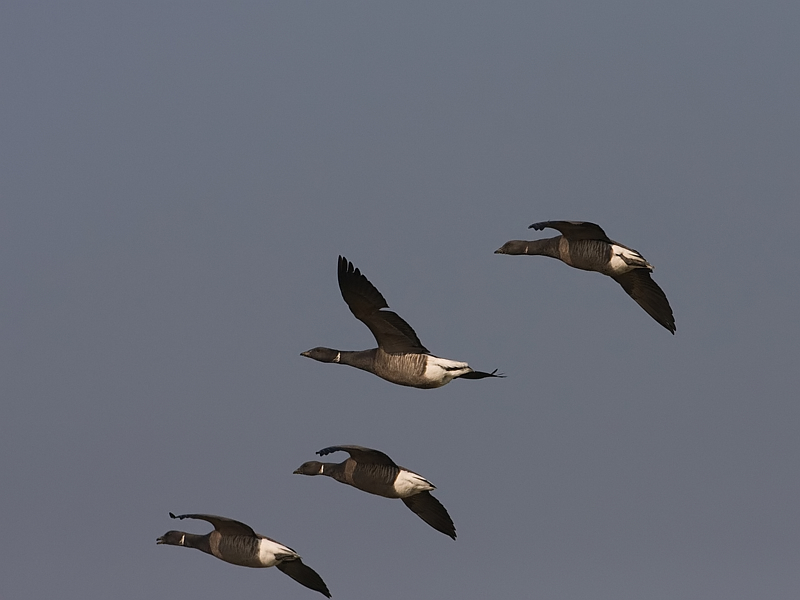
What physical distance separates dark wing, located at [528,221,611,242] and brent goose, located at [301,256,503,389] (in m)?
3.48

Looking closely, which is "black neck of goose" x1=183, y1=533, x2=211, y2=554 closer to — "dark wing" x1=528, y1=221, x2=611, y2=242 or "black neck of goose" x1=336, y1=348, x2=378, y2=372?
"black neck of goose" x1=336, y1=348, x2=378, y2=372

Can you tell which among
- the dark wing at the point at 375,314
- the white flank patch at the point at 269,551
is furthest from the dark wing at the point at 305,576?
the dark wing at the point at 375,314

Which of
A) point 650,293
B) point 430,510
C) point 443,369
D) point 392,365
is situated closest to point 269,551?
point 430,510

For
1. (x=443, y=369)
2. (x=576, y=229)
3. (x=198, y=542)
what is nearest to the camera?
(x=443, y=369)

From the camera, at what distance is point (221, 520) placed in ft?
104

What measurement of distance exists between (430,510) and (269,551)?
4295mm

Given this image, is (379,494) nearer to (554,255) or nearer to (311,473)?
(311,473)

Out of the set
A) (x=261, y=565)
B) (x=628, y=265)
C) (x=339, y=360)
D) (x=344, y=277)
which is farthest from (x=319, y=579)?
(x=628, y=265)

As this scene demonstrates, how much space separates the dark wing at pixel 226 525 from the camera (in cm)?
3131

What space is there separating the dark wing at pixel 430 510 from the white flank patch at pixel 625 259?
715cm

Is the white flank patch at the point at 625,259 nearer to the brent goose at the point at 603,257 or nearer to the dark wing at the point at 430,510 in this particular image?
the brent goose at the point at 603,257

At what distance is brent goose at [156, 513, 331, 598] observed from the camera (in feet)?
106

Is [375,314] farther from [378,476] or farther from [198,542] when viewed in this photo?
[198,542]

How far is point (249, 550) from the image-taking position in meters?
A: 32.6
